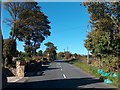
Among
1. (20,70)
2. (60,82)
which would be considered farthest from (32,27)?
(60,82)

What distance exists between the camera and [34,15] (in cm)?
5581

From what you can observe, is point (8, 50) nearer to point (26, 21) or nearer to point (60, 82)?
point (60, 82)

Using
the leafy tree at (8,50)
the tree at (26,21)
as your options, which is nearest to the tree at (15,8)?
the tree at (26,21)

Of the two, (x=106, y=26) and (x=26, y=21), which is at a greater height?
(x=26, y=21)

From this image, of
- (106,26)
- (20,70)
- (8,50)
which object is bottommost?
(20,70)

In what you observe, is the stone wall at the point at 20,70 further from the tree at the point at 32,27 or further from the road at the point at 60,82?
the tree at the point at 32,27

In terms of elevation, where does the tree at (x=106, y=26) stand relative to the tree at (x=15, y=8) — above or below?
below

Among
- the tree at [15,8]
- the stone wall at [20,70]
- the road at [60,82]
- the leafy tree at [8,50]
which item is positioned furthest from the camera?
the tree at [15,8]

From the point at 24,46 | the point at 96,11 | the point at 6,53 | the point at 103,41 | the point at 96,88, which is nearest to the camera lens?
the point at 96,88

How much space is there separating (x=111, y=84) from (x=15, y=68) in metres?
12.4

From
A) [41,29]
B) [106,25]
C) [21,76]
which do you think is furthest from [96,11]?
[41,29]

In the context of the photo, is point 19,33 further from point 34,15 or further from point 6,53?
point 6,53

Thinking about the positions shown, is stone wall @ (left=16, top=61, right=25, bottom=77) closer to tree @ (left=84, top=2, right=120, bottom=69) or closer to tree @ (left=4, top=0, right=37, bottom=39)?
tree @ (left=84, top=2, right=120, bottom=69)

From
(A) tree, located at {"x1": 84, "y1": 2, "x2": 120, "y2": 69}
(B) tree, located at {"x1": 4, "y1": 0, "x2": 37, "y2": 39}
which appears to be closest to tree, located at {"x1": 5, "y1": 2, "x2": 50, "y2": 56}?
(B) tree, located at {"x1": 4, "y1": 0, "x2": 37, "y2": 39}
